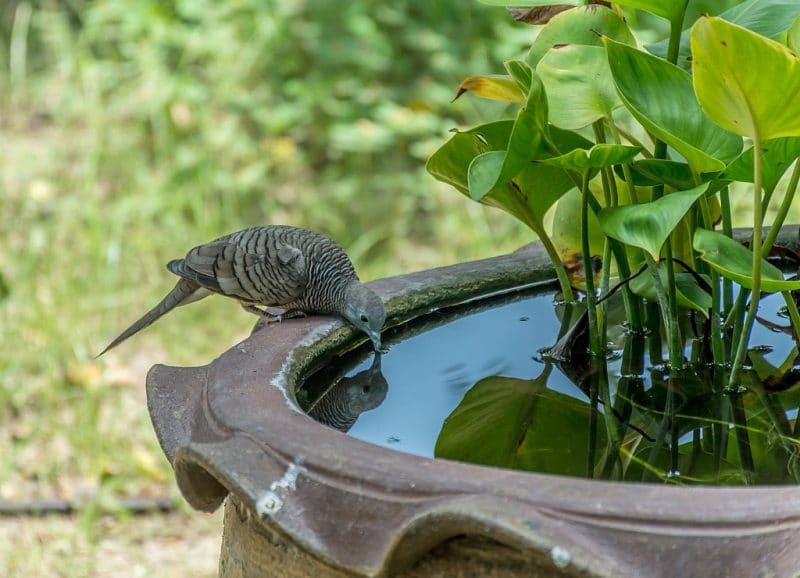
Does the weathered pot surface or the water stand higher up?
the weathered pot surface

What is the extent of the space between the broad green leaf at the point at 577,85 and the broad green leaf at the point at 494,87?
0.07 metres

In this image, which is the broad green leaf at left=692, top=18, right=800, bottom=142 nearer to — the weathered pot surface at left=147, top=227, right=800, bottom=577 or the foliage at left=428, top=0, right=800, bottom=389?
the foliage at left=428, top=0, right=800, bottom=389

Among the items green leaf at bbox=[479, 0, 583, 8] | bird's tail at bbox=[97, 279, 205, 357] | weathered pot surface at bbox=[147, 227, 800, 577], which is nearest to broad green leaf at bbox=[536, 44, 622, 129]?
green leaf at bbox=[479, 0, 583, 8]

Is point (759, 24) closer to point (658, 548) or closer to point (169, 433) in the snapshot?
point (658, 548)

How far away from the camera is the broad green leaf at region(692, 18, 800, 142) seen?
45.5 inches

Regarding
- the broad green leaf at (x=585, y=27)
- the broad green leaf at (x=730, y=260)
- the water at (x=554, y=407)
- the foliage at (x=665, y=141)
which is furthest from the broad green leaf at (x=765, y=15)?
the water at (x=554, y=407)

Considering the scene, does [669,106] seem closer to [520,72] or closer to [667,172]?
[667,172]

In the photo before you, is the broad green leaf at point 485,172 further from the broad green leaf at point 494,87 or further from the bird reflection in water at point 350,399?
the bird reflection in water at point 350,399

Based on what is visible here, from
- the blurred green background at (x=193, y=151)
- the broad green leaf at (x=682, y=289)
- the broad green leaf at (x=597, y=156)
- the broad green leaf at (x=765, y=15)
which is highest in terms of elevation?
the broad green leaf at (x=765, y=15)

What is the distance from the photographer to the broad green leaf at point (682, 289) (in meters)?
1.64

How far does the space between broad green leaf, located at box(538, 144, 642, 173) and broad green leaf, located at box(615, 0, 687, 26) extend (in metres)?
0.21

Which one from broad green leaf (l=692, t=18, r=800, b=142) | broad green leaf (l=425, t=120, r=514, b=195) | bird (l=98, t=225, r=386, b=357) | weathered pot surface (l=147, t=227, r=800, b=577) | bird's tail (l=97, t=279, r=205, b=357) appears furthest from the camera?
bird's tail (l=97, t=279, r=205, b=357)

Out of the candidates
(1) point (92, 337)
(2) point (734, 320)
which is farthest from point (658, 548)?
(1) point (92, 337)

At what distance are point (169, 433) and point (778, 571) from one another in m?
0.80
